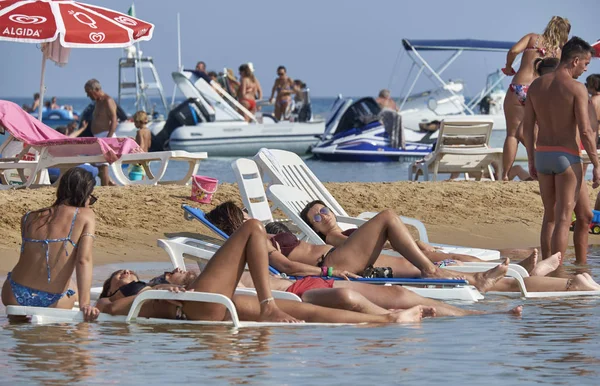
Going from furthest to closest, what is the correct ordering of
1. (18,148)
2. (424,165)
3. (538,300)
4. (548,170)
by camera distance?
(424,165) < (18,148) < (548,170) < (538,300)

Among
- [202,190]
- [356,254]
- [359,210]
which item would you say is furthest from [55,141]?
[356,254]

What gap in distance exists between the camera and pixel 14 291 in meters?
5.62

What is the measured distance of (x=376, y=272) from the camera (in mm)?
6664

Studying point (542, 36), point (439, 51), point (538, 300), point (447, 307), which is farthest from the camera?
point (439, 51)

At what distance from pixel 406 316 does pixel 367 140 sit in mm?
19514

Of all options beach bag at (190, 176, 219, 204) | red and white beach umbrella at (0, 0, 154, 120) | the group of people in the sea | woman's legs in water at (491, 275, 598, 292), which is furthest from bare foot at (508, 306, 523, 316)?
the group of people in the sea

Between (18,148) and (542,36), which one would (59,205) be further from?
(18,148)

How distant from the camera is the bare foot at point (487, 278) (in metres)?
6.62

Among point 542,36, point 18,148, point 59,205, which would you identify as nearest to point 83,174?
point 59,205

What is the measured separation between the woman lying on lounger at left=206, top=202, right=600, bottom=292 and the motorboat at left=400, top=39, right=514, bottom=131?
A: 1788 centimetres

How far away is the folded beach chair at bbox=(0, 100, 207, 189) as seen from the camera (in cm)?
1113

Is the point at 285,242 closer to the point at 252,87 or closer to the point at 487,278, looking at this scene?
the point at 487,278

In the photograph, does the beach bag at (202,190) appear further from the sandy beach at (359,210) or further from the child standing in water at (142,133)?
the child standing in water at (142,133)

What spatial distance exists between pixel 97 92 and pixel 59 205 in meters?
7.59
